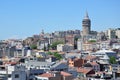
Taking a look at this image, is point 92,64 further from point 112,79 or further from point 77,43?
point 77,43

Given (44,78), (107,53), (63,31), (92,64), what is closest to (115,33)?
(63,31)

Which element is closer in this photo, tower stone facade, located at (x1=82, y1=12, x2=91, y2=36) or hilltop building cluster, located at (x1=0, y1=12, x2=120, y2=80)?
hilltop building cluster, located at (x1=0, y1=12, x2=120, y2=80)

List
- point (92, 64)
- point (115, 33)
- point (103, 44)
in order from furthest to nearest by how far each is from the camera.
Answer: point (115, 33), point (103, 44), point (92, 64)

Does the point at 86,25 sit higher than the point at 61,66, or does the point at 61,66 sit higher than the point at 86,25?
the point at 86,25

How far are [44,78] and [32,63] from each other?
10.6 metres

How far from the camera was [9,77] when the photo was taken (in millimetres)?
27578

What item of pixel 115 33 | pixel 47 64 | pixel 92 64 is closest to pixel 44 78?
pixel 47 64

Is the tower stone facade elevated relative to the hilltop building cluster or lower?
elevated

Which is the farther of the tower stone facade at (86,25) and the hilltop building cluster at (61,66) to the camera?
the tower stone facade at (86,25)

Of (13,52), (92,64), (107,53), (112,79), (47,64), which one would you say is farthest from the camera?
(13,52)

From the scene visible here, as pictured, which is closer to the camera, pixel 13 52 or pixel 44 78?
pixel 44 78

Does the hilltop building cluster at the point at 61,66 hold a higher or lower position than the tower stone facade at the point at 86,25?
lower

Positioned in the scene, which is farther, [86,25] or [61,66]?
[86,25]

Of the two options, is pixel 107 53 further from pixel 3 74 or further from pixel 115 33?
pixel 115 33
